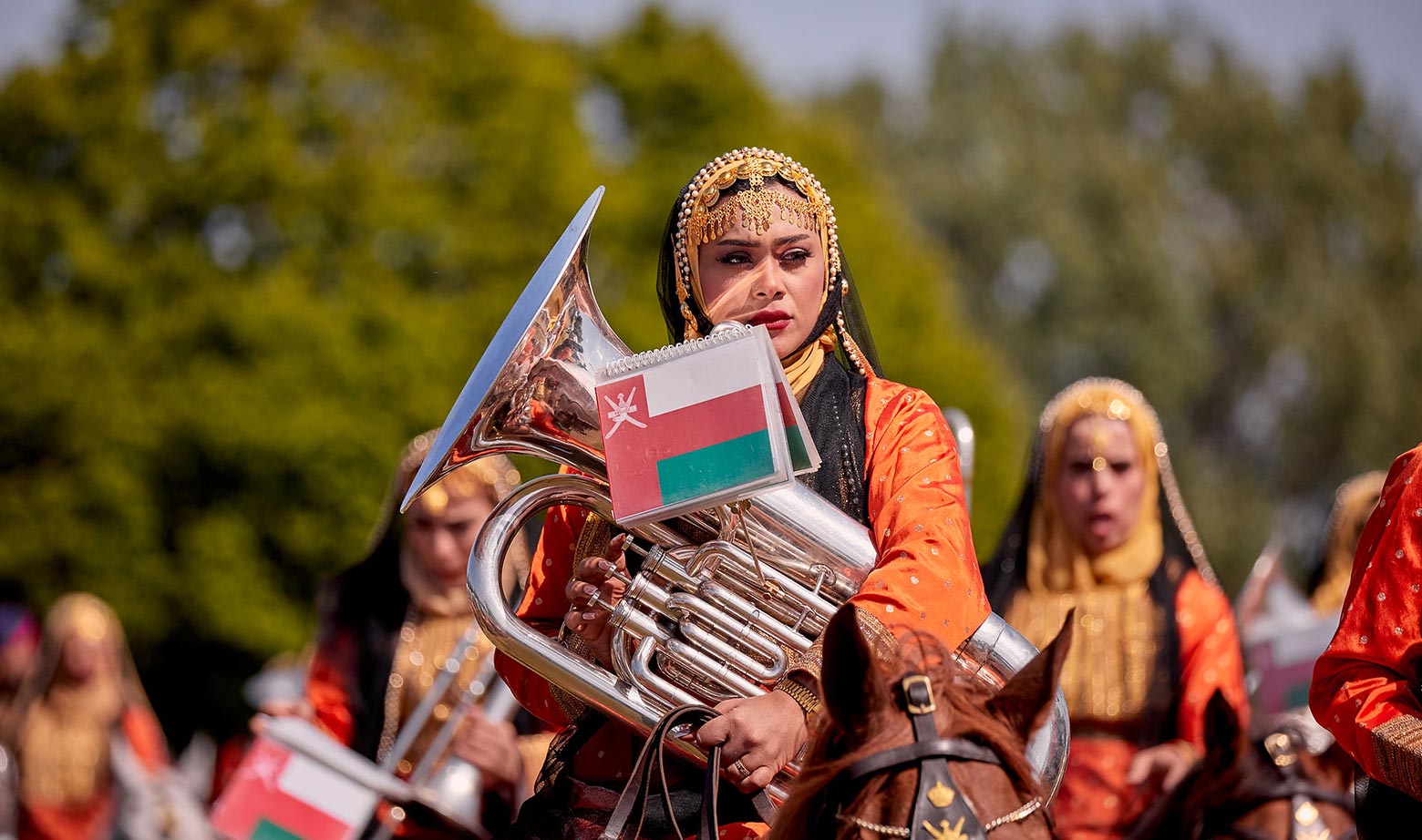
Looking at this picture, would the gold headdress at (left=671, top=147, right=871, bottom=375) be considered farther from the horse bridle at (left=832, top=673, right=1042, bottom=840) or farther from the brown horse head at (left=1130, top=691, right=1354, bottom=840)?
the brown horse head at (left=1130, top=691, right=1354, bottom=840)

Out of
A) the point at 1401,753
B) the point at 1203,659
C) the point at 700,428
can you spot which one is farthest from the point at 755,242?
the point at 1203,659

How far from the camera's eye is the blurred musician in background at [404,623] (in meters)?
6.62

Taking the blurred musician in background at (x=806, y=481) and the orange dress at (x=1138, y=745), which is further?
the orange dress at (x=1138, y=745)

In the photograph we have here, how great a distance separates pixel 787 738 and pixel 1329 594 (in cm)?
657

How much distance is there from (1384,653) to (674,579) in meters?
1.31

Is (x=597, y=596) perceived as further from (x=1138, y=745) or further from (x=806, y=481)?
(x=1138, y=745)

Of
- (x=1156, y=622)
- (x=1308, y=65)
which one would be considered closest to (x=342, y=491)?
(x=1156, y=622)

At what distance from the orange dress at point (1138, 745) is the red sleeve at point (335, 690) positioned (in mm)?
2684

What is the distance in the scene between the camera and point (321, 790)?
5.96 metres

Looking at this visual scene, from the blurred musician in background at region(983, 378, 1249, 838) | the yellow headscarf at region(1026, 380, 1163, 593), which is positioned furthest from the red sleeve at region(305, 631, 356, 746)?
the yellow headscarf at region(1026, 380, 1163, 593)

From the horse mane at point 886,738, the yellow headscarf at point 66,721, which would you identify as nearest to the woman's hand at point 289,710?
the horse mane at point 886,738

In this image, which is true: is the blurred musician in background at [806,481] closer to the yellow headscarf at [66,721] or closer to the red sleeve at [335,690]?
the red sleeve at [335,690]

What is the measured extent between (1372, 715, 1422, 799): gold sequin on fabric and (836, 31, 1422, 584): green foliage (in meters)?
27.2

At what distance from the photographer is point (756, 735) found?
293cm
